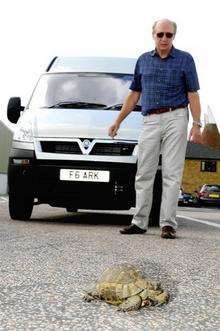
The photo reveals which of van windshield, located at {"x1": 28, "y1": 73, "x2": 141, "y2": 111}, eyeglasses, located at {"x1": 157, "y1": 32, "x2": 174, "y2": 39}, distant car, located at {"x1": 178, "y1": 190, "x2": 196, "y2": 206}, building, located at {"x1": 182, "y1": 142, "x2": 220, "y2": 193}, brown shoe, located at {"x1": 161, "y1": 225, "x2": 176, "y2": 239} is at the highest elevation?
eyeglasses, located at {"x1": 157, "y1": 32, "x2": 174, "y2": 39}

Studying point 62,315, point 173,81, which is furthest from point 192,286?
point 173,81

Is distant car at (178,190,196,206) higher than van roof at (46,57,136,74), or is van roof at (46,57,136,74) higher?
van roof at (46,57,136,74)

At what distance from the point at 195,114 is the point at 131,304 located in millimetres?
3413

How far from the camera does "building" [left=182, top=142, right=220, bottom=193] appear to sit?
64750mm

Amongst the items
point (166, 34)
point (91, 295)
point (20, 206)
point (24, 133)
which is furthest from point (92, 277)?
point (20, 206)

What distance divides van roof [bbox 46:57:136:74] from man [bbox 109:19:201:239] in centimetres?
231

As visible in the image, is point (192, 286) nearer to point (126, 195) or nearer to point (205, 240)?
point (205, 240)

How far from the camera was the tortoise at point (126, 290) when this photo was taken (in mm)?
2441

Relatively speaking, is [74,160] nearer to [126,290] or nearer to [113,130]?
[113,130]

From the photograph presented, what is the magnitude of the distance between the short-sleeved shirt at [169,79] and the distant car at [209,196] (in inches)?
1327

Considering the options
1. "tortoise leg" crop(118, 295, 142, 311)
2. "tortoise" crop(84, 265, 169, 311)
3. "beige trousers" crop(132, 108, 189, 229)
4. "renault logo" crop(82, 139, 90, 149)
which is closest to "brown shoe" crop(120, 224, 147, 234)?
"beige trousers" crop(132, 108, 189, 229)

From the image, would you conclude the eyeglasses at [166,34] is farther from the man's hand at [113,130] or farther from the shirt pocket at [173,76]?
the man's hand at [113,130]

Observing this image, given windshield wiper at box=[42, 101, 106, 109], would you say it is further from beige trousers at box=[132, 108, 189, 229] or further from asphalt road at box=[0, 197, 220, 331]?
asphalt road at box=[0, 197, 220, 331]

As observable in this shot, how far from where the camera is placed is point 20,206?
7.08 m
